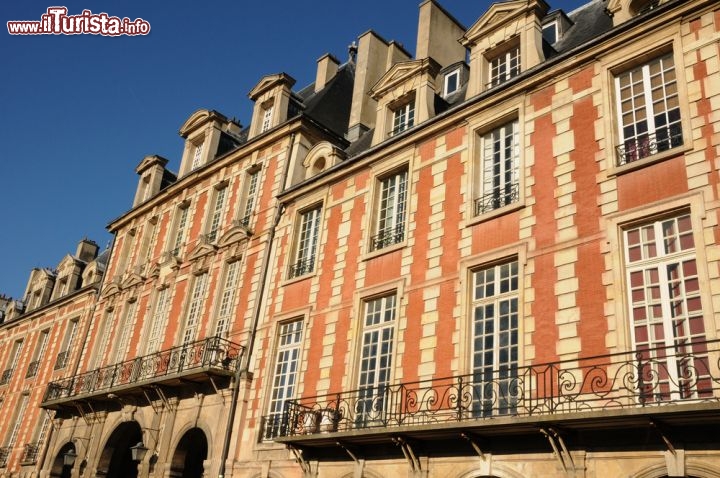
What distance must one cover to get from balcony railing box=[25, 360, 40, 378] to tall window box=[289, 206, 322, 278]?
51.3 feet

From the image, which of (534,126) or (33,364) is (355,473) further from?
(33,364)

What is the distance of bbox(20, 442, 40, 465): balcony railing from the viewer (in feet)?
73.8

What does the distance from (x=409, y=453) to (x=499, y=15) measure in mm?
8799

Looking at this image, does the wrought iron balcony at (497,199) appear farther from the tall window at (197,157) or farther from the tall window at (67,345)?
the tall window at (67,345)

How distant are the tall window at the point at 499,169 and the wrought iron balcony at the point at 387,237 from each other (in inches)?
74.7

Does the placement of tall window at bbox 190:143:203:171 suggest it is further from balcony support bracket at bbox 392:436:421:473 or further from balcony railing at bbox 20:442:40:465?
balcony support bracket at bbox 392:436:421:473

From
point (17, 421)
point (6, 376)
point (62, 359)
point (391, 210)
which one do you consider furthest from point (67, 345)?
point (391, 210)

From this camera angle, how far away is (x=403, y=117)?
1564cm

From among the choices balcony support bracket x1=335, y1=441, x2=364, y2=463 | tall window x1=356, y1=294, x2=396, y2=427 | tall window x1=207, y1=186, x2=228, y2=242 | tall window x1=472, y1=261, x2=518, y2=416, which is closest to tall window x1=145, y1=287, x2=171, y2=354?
tall window x1=207, y1=186, x2=228, y2=242

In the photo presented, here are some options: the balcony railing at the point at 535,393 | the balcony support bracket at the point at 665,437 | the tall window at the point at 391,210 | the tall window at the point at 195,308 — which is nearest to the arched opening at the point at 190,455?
the tall window at the point at 195,308

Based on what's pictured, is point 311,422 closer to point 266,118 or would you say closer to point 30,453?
point 266,118

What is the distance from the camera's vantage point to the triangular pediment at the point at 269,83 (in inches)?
774

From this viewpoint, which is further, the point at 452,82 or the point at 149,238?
the point at 149,238

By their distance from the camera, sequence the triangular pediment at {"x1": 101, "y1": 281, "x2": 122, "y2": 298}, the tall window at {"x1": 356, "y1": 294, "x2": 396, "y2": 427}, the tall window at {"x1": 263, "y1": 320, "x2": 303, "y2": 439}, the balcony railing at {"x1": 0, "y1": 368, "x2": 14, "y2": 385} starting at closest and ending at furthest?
the tall window at {"x1": 356, "y1": 294, "x2": 396, "y2": 427} < the tall window at {"x1": 263, "y1": 320, "x2": 303, "y2": 439} < the triangular pediment at {"x1": 101, "y1": 281, "x2": 122, "y2": 298} < the balcony railing at {"x1": 0, "y1": 368, "x2": 14, "y2": 385}
